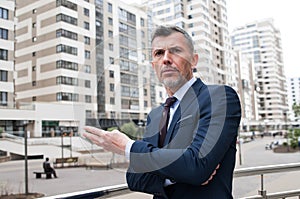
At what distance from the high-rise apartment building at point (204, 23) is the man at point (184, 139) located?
2.7 inches

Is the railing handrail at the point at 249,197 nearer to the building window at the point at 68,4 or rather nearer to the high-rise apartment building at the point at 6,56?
the high-rise apartment building at the point at 6,56

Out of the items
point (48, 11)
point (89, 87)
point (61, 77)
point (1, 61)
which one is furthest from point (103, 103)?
point (48, 11)

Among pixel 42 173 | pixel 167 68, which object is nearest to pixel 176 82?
pixel 167 68

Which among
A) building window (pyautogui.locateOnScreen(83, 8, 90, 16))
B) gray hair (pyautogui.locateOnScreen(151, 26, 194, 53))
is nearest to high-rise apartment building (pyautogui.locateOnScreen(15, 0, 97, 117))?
building window (pyautogui.locateOnScreen(83, 8, 90, 16))

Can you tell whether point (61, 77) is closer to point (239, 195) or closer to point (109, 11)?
point (109, 11)

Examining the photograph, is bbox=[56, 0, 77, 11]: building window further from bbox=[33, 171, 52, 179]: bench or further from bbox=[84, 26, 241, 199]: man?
bbox=[33, 171, 52, 179]: bench

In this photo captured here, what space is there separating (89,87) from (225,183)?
30 centimetres

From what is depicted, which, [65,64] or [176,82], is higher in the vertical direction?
[65,64]

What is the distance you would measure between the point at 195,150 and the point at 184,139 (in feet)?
0.14

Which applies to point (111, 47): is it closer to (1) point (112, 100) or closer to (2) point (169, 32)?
(1) point (112, 100)

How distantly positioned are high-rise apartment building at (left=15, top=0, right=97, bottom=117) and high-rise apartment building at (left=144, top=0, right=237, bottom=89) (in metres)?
0.23

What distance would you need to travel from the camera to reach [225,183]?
0.44 m

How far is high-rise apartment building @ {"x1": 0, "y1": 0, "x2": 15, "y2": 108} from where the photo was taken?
3.11ft

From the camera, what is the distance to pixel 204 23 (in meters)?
1.18
